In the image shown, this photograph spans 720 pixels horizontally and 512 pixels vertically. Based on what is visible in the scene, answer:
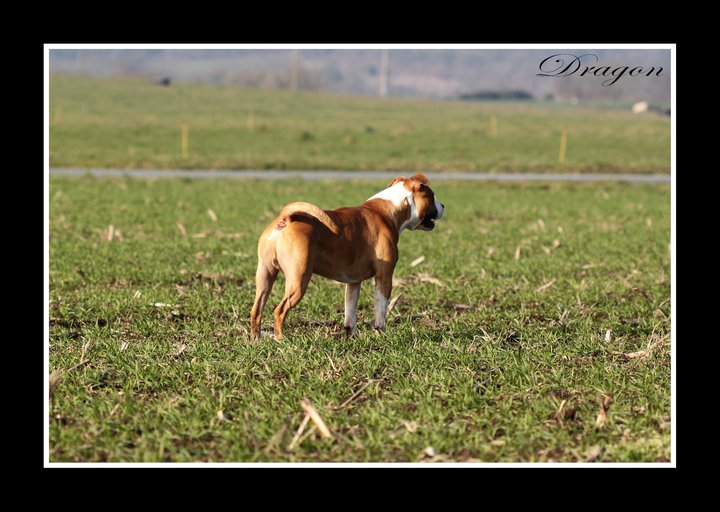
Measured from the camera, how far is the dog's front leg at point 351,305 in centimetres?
808

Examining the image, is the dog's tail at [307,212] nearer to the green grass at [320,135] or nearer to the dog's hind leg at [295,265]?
the dog's hind leg at [295,265]

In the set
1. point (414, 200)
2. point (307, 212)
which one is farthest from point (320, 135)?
point (307, 212)

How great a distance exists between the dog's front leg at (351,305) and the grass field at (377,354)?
172 millimetres

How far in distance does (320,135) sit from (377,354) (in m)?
47.8

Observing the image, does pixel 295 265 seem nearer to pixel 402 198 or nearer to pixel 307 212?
pixel 307 212

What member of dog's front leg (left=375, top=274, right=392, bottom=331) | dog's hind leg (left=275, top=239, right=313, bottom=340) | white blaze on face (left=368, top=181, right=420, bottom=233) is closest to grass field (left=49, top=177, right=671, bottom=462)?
dog's front leg (left=375, top=274, right=392, bottom=331)

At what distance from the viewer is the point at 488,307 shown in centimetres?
998

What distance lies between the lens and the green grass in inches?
1533

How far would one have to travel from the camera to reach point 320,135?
54.4 metres

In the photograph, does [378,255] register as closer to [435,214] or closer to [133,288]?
[435,214]

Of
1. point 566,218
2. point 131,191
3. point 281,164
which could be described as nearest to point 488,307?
point 566,218

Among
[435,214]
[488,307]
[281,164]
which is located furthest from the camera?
[281,164]

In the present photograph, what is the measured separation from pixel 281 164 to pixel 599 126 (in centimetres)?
3977

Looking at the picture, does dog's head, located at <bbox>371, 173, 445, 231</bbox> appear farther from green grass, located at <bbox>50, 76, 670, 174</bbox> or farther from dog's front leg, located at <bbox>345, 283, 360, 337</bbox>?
green grass, located at <bbox>50, 76, 670, 174</bbox>
